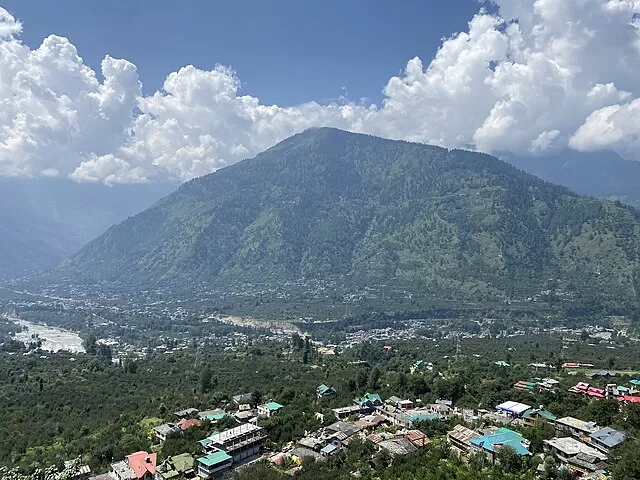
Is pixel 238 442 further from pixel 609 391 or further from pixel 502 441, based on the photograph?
pixel 609 391

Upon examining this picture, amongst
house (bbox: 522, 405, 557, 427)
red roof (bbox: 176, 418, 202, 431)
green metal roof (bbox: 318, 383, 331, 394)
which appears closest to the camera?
house (bbox: 522, 405, 557, 427)

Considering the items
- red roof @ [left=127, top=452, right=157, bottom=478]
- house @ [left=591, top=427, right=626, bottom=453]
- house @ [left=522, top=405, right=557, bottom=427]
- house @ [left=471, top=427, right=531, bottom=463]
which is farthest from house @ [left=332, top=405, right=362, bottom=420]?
house @ [left=591, top=427, right=626, bottom=453]

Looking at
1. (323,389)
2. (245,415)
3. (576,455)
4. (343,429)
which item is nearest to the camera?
(576,455)

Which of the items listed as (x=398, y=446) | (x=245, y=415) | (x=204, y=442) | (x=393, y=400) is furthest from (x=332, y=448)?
(x=393, y=400)

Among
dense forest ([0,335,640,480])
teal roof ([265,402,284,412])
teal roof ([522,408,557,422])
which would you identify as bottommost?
dense forest ([0,335,640,480])

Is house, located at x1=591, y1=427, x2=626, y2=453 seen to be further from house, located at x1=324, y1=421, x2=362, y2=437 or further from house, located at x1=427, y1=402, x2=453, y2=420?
house, located at x1=324, y1=421, x2=362, y2=437

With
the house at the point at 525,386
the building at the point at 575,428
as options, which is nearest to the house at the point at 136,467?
the building at the point at 575,428

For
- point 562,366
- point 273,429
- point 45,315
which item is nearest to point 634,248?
point 562,366
